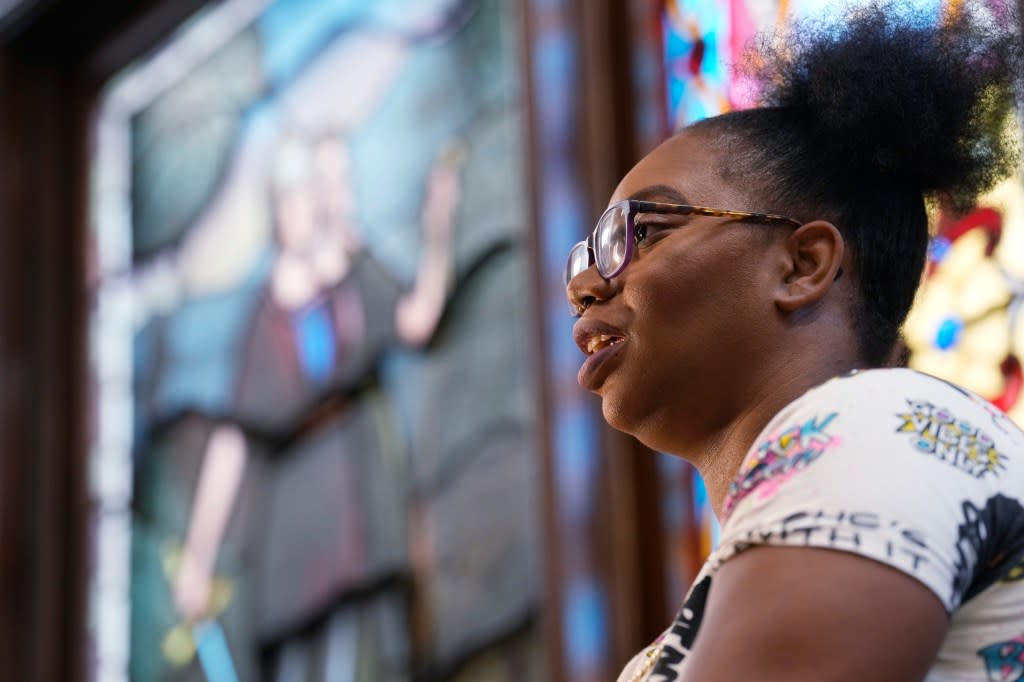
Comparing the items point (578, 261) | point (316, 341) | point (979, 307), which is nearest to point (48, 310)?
point (316, 341)

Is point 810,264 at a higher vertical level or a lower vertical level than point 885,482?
higher

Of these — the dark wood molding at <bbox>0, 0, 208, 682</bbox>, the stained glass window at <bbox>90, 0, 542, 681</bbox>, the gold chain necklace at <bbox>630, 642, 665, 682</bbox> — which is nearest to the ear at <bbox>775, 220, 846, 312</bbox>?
the gold chain necklace at <bbox>630, 642, 665, 682</bbox>

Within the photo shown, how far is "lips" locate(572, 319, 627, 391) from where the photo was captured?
157cm

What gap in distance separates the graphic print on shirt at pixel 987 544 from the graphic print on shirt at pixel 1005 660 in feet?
0.13

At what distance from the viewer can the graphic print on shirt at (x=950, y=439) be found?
1.17 m

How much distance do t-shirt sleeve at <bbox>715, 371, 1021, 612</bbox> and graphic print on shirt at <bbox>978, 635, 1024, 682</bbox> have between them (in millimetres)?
43

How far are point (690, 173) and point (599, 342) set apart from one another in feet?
0.62

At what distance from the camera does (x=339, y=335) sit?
4961mm

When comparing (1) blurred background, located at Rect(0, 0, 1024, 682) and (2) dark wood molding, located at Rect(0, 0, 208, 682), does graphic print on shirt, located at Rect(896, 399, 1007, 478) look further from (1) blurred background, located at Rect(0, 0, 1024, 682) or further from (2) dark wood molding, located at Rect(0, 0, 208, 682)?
(2) dark wood molding, located at Rect(0, 0, 208, 682)

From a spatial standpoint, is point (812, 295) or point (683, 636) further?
point (812, 295)

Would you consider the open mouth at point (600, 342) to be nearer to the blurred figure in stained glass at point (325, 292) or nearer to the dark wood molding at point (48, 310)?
the blurred figure in stained glass at point (325, 292)

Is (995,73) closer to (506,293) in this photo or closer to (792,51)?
(792,51)

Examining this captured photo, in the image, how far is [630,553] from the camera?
12.2ft

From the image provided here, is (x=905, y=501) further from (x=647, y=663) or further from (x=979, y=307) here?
(x=979, y=307)
